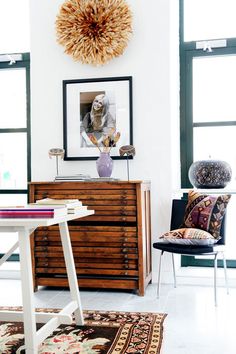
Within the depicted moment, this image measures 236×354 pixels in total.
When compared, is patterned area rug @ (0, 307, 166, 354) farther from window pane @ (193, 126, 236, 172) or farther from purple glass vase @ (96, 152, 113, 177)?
window pane @ (193, 126, 236, 172)

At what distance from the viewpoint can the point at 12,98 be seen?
15.8ft

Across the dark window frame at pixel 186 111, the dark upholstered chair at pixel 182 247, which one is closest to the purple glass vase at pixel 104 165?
the dark upholstered chair at pixel 182 247

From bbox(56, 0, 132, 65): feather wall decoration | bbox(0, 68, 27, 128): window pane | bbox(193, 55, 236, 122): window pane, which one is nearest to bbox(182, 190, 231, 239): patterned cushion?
bbox(193, 55, 236, 122): window pane

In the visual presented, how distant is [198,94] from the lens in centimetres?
437

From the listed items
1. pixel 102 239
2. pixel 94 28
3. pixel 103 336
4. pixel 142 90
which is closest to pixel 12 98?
pixel 94 28

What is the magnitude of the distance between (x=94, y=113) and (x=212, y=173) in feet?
4.03

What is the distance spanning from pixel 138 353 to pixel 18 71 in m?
3.40

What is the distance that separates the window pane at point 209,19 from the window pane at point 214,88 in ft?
0.77

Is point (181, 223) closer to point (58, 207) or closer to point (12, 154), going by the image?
point (58, 207)

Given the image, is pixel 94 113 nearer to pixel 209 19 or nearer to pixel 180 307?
pixel 209 19

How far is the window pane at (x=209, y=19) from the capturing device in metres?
4.28

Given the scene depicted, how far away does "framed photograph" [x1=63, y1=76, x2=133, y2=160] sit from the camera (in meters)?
4.12

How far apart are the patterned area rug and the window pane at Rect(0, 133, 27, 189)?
209cm

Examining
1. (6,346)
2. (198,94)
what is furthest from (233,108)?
(6,346)
